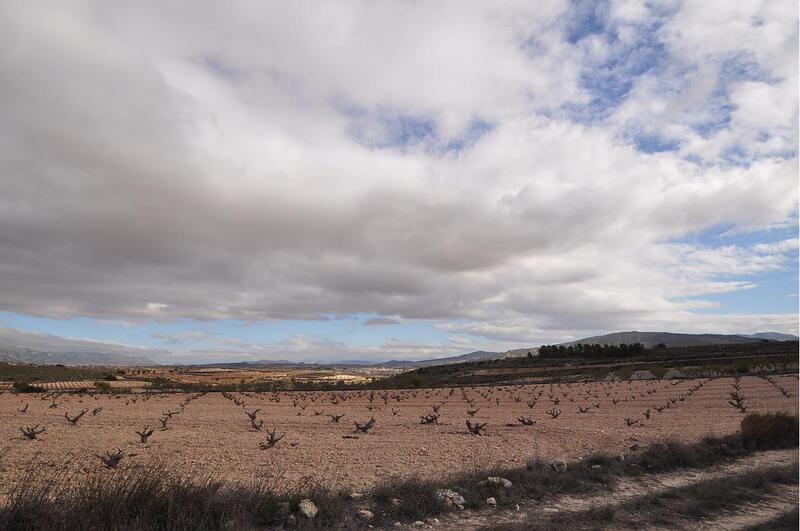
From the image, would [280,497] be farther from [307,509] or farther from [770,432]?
[770,432]

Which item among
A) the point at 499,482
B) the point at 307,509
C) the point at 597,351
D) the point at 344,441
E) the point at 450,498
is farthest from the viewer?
the point at 597,351

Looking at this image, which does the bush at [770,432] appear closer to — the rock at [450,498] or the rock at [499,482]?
the rock at [499,482]

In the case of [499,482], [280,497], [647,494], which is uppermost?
[280,497]

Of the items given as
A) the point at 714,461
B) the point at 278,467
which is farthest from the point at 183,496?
the point at 714,461

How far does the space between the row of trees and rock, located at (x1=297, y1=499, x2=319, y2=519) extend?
4814 inches

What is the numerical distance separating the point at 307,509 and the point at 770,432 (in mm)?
14944

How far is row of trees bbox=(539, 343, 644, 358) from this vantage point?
122812mm

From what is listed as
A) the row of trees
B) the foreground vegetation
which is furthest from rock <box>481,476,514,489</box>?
the row of trees

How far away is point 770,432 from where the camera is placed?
16281mm

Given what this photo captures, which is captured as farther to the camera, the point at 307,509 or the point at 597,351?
the point at 597,351

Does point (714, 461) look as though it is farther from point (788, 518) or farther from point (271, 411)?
point (271, 411)

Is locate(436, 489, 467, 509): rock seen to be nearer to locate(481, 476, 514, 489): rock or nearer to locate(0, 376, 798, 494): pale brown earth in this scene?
locate(481, 476, 514, 489): rock

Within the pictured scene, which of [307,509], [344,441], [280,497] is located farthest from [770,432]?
[280,497]

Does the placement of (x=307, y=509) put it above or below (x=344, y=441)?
above
